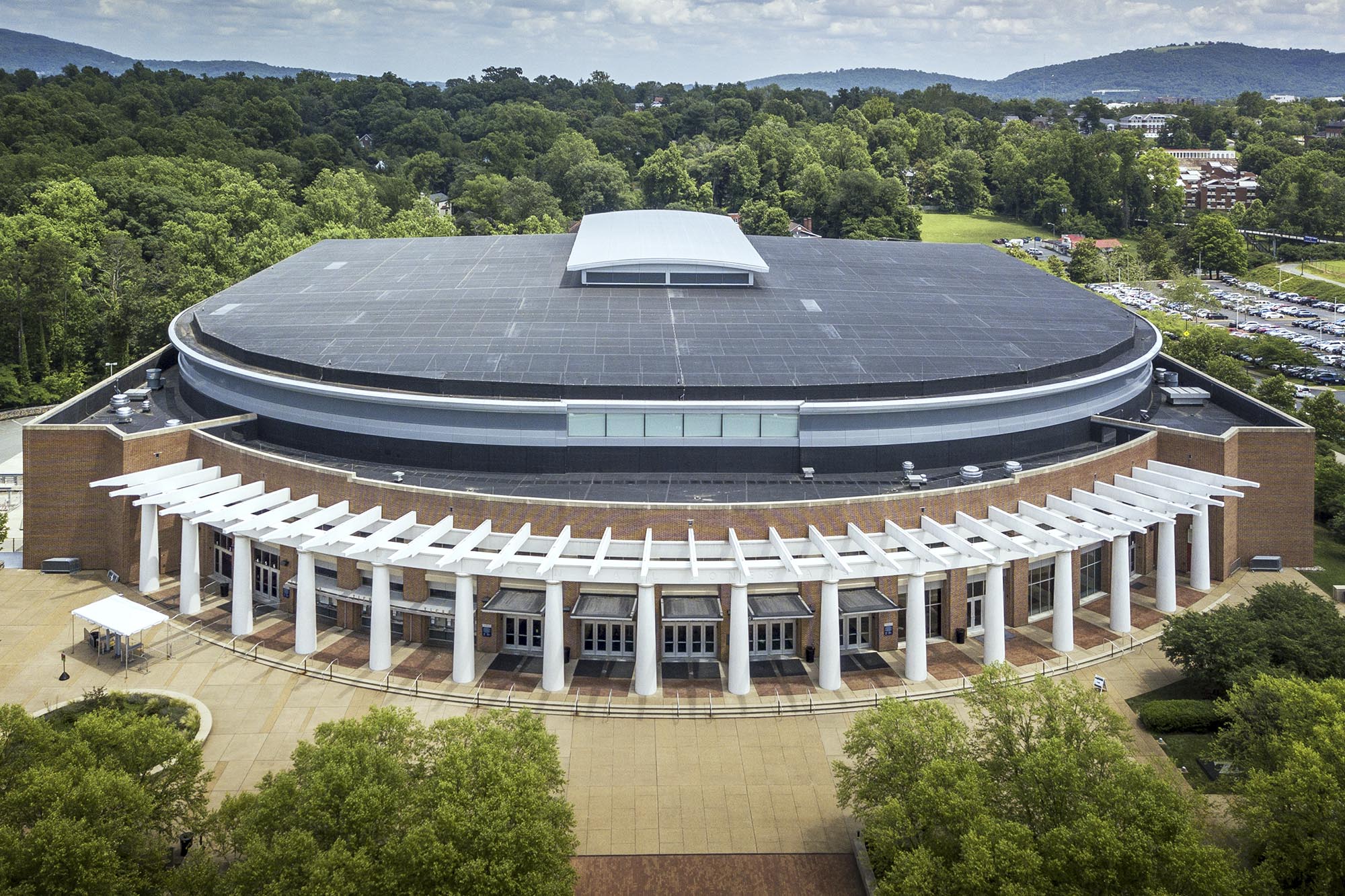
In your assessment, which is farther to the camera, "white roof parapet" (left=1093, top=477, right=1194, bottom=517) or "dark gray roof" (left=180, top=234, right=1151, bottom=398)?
"dark gray roof" (left=180, top=234, right=1151, bottom=398)

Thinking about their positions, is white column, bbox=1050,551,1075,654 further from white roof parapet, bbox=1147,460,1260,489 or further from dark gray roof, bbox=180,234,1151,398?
white roof parapet, bbox=1147,460,1260,489

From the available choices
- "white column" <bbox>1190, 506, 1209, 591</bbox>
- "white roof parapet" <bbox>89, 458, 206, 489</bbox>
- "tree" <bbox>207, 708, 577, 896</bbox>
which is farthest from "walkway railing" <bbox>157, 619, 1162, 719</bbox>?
"white roof parapet" <bbox>89, 458, 206, 489</bbox>

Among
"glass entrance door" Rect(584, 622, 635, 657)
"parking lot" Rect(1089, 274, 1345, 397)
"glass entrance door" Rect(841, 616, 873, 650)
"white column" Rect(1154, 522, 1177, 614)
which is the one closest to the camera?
"glass entrance door" Rect(584, 622, 635, 657)

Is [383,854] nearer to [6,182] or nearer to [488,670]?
[488,670]

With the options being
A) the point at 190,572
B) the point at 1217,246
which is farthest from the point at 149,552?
the point at 1217,246

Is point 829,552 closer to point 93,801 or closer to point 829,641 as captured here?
point 829,641

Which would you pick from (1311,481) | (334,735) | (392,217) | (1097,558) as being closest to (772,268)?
(1097,558)
